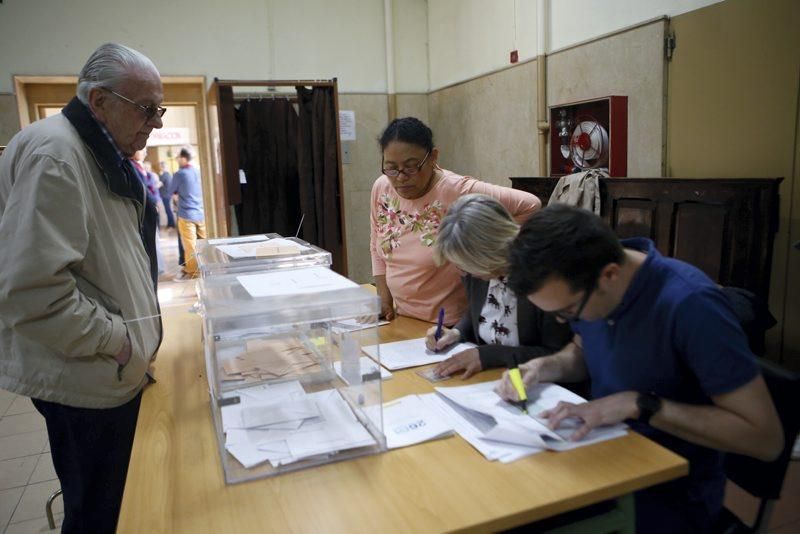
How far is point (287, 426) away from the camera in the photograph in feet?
4.41

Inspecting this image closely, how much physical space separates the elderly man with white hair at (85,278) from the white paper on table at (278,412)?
1.34 feet

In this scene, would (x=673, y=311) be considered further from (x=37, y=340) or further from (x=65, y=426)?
(x=65, y=426)

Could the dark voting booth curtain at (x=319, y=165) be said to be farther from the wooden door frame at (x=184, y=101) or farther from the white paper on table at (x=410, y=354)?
the white paper on table at (x=410, y=354)

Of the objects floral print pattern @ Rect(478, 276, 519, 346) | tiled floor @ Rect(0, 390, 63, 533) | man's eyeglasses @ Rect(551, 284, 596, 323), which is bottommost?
tiled floor @ Rect(0, 390, 63, 533)

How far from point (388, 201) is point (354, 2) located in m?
3.49

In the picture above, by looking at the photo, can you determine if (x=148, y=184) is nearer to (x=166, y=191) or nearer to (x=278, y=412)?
(x=278, y=412)

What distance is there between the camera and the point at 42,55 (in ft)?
14.8

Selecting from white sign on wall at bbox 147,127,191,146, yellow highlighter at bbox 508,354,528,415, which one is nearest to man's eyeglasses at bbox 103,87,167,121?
yellow highlighter at bbox 508,354,528,415

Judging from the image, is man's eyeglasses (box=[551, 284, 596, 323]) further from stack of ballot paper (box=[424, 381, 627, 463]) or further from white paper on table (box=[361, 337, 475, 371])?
white paper on table (box=[361, 337, 475, 371])

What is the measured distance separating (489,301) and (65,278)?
1.15 meters

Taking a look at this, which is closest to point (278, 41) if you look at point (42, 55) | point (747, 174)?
point (42, 55)

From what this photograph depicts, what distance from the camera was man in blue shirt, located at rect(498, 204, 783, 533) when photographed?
1140 millimetres

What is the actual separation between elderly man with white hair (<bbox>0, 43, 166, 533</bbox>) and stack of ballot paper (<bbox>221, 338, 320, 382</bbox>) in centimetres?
30

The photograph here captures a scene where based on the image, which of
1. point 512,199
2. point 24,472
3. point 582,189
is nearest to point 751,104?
point 582,189
